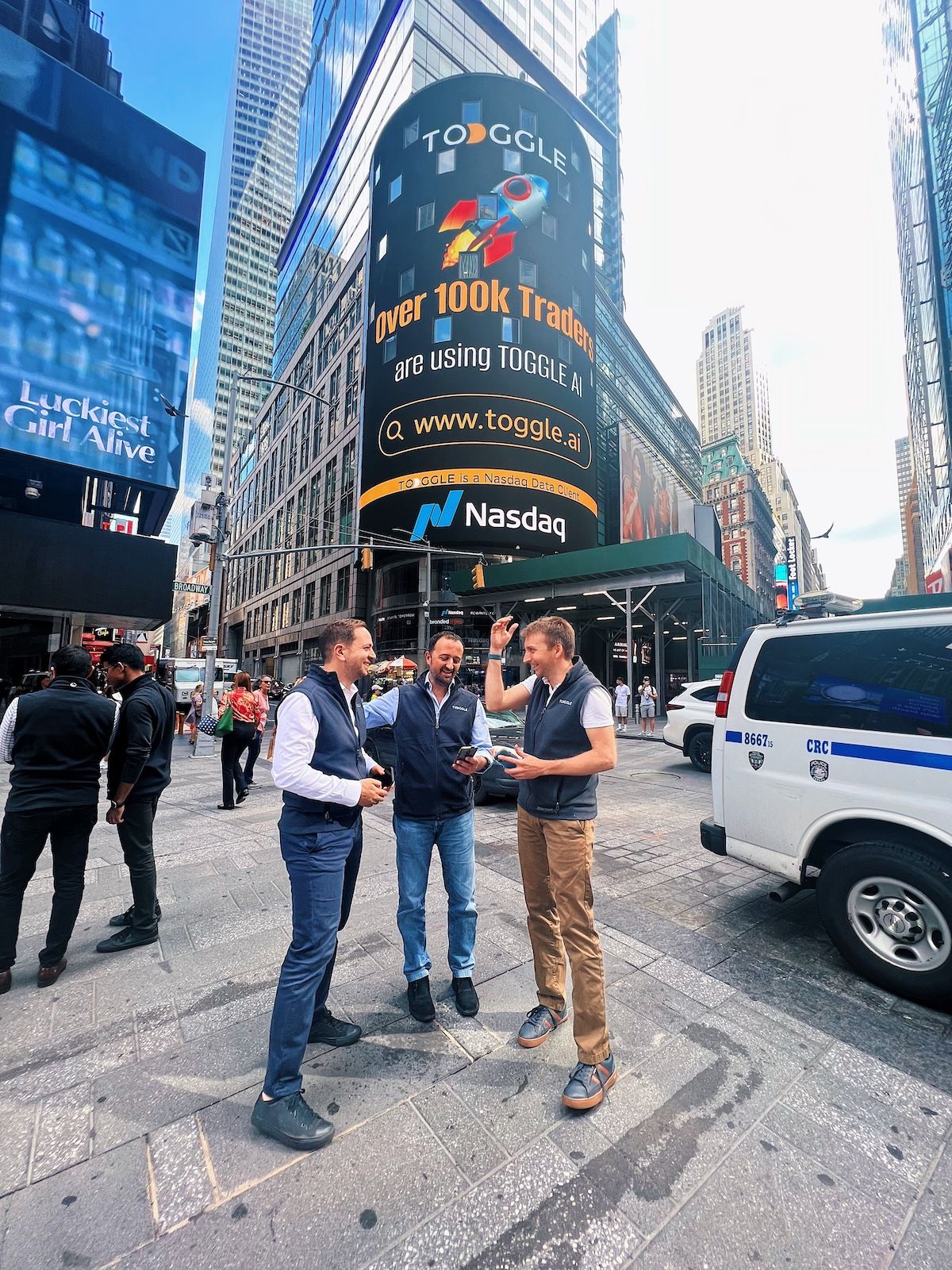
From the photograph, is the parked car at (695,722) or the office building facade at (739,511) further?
the office building facade at (739,511)

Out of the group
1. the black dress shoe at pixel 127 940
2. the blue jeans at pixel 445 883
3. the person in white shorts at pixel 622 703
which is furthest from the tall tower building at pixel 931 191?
the black dress shoe at pixel 127 940

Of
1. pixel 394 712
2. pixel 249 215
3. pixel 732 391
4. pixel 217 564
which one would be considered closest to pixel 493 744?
pixel 394 712

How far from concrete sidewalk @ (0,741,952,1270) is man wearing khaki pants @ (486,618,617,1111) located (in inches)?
6.0

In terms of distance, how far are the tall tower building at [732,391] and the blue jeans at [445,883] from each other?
507 feet

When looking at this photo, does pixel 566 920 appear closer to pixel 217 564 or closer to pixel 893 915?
pixel 893 915

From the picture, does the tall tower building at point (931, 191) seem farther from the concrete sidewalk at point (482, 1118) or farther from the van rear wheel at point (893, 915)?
the concrete sidewalk at point (482, 1118)

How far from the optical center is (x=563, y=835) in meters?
2.70

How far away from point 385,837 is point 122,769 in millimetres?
3451

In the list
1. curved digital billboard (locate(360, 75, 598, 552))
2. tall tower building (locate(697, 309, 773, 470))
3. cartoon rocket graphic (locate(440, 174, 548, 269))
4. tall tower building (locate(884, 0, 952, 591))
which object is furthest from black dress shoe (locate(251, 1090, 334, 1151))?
tall tower building (locate(697, 309, 773, 470))

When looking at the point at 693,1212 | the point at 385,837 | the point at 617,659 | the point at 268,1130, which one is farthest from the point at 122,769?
the point at 617,659

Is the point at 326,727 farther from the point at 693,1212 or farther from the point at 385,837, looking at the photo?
the point at 385,837

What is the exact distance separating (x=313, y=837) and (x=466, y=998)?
1.44 m

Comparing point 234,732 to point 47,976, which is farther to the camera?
point 234,732

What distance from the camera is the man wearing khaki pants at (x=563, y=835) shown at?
2.48 metres
